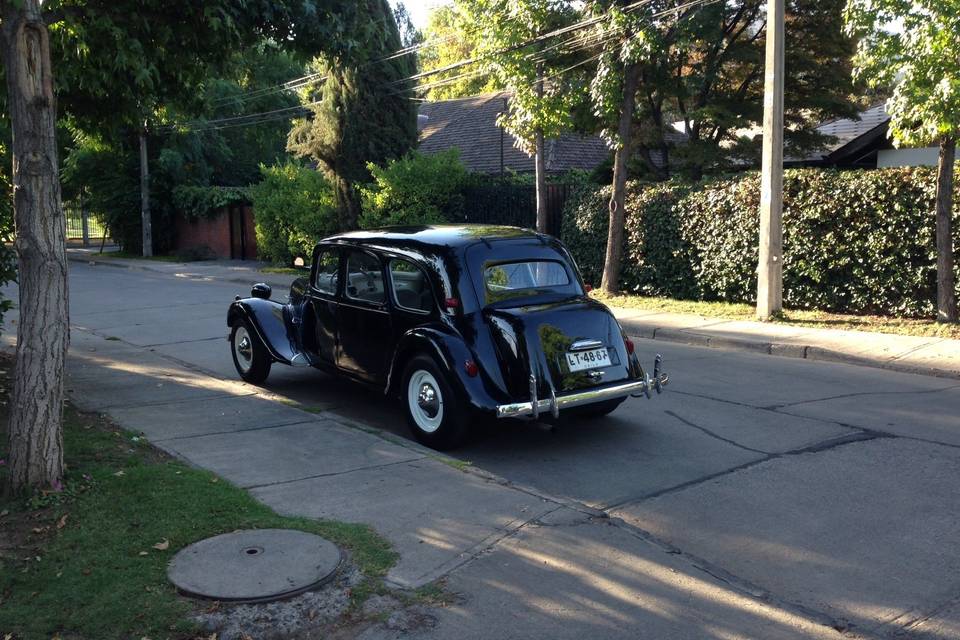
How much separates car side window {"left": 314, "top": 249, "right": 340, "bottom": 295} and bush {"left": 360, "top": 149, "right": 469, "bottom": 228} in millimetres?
13043

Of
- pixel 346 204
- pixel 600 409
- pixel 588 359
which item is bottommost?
pixel 600 409

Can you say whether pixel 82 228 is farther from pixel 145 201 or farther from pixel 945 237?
pixel 945 237

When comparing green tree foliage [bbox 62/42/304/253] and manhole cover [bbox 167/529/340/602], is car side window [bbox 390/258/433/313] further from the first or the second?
green tree foliage [bbox 62/42/304/253]

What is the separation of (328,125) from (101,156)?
47.3ft

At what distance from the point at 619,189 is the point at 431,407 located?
436 inches

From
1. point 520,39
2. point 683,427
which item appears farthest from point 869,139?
point 683,427

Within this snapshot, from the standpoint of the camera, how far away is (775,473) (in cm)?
629

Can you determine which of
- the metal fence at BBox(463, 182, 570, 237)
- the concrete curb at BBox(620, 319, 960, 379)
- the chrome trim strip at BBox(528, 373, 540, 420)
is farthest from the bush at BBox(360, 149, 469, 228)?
the chrome trim strip at BBox(528, 373, 540, 420)

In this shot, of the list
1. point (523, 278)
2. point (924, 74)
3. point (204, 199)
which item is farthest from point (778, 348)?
point (204, 199)

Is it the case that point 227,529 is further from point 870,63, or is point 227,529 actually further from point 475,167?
point 475,167

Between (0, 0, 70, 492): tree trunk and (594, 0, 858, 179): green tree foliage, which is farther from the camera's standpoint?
(594, 0, 858, 179): green tree foliage

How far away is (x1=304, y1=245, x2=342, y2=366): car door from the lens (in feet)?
27.4

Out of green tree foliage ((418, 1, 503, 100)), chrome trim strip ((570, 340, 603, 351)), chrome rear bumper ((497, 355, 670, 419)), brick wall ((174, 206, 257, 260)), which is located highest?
green tree foliage ((418, 1, 503, 100))

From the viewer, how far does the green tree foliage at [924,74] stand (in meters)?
11.1
